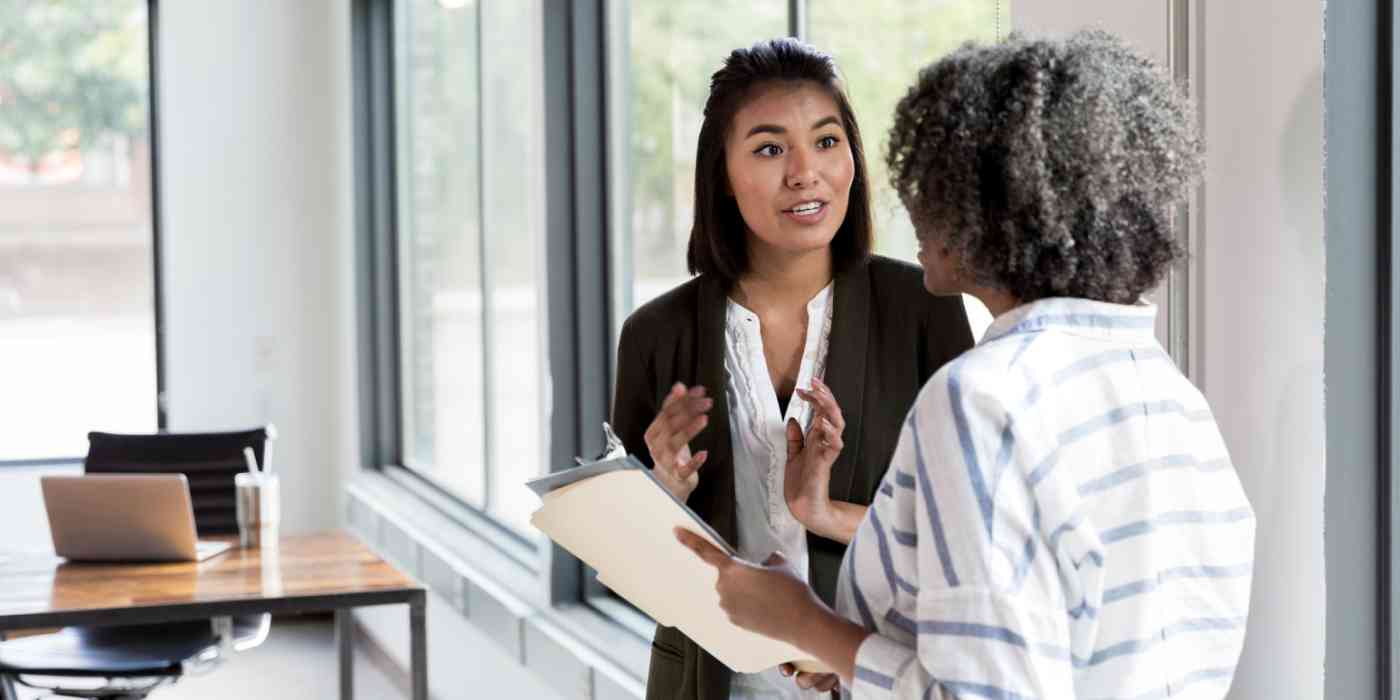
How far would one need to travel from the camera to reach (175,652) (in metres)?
3.66

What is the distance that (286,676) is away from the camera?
5461 millimetres

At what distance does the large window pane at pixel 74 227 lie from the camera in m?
6.11

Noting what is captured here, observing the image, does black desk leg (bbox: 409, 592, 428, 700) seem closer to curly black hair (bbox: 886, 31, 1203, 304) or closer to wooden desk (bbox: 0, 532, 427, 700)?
wooden desk (bbox: 0, 532, 427, 700)

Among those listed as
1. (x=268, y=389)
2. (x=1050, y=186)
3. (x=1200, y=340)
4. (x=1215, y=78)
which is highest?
(x=1215, y=78)

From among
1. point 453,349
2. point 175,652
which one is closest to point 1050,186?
point 175,652

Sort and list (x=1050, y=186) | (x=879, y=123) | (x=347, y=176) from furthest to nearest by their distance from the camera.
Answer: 1. (x=347, y=176)
2. (x=879, y=123)
3. (x=1050, y=186)

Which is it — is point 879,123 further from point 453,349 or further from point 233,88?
point 233,88

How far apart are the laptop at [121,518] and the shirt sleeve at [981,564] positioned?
2.56 meters

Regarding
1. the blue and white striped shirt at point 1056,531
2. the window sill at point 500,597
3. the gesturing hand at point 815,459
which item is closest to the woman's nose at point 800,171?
the gesturing hand at point 815,459

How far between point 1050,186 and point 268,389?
18.3 feet

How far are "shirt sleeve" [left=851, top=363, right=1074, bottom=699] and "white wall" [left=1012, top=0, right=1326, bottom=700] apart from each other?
2.15 ft

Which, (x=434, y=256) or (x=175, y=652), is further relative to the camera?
(x=434, y=256)

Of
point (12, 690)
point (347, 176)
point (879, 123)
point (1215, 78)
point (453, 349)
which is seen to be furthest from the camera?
point (347, 176)

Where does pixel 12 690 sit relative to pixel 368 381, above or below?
below
